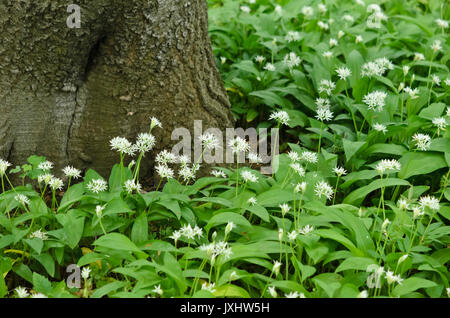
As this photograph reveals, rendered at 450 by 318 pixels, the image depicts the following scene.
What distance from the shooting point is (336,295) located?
2.30m

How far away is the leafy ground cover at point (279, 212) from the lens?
2.50 m

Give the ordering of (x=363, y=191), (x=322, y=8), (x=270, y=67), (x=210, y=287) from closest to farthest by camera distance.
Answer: (x=210, y=287) < (x=363, y=191) < (x=270, y=67) < (x=322, y=8)

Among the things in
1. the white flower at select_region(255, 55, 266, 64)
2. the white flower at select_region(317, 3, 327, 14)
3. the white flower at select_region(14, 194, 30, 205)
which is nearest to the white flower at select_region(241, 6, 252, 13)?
the white flower at select_region(317, 3, 327, 14)

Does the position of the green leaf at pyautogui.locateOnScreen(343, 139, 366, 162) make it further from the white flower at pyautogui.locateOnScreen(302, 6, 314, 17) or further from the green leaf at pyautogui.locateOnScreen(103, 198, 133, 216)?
the white flower at pyautogui.locateOnScreen(302, 6, 314, 17)

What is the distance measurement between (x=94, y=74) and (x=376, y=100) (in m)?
1.97

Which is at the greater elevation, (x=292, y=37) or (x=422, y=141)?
(x=292, y=37)

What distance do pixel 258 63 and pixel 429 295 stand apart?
2.84 metres

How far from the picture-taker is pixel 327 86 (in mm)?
3979

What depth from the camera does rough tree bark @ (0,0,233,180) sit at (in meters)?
3.18

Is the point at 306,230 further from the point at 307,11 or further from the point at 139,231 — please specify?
the point at 307,11

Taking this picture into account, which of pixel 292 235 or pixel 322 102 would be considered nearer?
pixel 292 235

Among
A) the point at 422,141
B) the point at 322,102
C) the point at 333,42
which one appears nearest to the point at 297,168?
the point at 422,141
